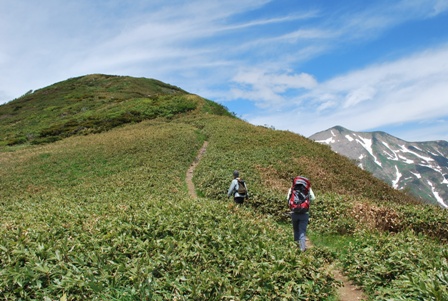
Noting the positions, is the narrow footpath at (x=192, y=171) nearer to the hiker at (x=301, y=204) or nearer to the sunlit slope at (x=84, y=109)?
the hiker at (x=301, y=204)

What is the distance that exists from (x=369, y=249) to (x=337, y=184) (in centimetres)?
1792

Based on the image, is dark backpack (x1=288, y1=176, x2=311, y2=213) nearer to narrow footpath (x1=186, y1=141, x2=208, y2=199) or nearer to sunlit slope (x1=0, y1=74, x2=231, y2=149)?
narrow footpath (x1=186, y1=141, x2=208, y2=199)

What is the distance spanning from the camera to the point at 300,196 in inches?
431

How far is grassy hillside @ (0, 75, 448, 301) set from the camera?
243 inches

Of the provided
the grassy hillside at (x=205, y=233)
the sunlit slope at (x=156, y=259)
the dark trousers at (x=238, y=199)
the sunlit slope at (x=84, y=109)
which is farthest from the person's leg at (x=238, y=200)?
the sunlit slope at (x=84, y=109)

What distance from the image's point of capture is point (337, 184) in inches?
1040

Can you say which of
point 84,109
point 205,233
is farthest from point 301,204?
point 84,109

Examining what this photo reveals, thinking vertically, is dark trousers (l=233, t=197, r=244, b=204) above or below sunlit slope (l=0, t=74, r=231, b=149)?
below

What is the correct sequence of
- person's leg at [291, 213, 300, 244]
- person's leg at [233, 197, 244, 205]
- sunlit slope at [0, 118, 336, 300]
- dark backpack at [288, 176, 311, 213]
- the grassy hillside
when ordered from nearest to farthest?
1. sunlit slope at [0, 118, 336, 300]
2. the grassy hillside
3. dark backpack at [288, 176, 311, 213]
4. person's leg at [291, 213, 300, 244]
5. person's leg at [233, 197, 244, 205]

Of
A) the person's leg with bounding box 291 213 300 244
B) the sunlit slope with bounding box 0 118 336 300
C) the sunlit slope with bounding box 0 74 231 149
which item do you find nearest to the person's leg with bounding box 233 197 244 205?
the sunlit slope with bounding box 0 118 336 300

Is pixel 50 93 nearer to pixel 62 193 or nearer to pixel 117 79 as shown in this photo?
pixel 117 79

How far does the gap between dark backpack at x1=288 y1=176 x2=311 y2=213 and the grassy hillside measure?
1.20 m

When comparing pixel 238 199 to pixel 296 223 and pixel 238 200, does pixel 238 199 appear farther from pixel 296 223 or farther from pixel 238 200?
pixel 296 223

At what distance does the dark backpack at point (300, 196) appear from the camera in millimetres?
10836
